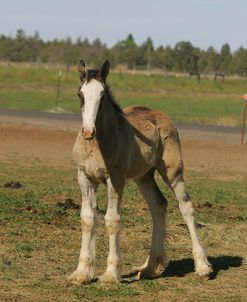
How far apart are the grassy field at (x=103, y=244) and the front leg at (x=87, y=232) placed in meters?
0.16

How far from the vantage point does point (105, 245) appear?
1221 centimetres

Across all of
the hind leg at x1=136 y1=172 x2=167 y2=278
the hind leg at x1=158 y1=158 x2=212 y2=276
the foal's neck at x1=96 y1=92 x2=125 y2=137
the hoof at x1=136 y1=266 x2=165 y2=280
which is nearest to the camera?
the foal's neck at x1=96 y1=92 x2=125 y2=137

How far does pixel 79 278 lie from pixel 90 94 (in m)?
2.22

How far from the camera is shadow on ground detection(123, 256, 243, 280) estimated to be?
35.4 ft

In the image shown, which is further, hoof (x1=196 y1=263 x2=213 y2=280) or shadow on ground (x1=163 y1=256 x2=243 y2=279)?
shadow on ground (x1=163 y1=256 x2=243 y2=279)

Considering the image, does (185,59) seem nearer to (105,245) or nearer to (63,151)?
(63,151)

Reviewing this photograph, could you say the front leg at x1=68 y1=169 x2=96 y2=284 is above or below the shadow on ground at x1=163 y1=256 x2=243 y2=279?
above

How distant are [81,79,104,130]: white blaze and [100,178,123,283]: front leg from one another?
3.39ft

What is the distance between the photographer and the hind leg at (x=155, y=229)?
1054 cm

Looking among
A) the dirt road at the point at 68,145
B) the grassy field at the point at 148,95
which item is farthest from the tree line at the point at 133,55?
the dirt road at the point at 68,145

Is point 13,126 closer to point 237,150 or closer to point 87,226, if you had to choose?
point 237,150

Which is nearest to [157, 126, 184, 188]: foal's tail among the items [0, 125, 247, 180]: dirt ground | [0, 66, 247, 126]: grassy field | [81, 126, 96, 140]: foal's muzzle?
[81, 126, 96, 140]: foal's muzzle

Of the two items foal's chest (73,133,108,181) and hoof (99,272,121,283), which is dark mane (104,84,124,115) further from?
hoof (99,272,121,283)

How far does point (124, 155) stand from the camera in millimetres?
9930
